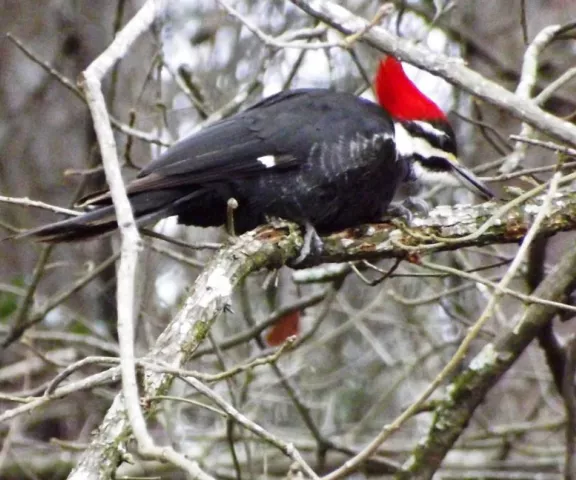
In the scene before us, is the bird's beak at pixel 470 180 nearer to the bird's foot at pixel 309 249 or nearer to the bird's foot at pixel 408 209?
the bird's foot at pixel 408 209

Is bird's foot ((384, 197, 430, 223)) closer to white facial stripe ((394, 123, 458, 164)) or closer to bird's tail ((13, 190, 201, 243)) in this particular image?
white facial stripe ((394, 123, 458, 164))

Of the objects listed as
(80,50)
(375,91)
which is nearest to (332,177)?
(375,91)

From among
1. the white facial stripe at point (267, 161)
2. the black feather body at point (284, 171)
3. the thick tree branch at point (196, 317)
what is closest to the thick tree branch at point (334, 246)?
the thick tree branch at point (196, 317)

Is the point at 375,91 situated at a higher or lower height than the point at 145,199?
higher

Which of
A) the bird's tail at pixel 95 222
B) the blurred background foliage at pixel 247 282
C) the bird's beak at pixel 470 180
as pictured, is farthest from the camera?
the blurred background foliage at pixel 247 282

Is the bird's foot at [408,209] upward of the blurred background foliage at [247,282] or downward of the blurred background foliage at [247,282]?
downward

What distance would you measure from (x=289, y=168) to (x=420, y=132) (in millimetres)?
475

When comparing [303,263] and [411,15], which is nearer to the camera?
[303,263]

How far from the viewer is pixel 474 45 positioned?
173 inches

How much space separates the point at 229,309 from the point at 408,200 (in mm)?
964

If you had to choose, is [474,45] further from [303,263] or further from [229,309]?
[229,309]

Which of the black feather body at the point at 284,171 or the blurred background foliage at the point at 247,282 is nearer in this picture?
the black feather body at the point at 284,171

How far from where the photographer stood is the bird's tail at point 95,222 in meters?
2.23

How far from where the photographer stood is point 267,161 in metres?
2.73
